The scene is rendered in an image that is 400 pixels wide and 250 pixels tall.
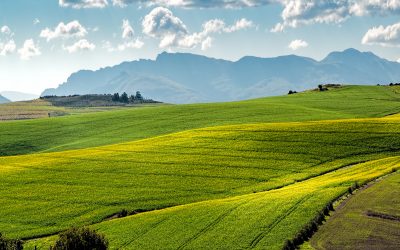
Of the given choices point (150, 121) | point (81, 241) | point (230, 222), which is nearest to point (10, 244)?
point (81, 241)

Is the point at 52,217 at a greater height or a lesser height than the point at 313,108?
lesser

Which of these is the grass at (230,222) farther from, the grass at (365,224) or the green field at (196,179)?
the grass at (365,224)

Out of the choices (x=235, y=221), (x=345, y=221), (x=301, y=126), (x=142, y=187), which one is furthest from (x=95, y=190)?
(x=301, y=126)

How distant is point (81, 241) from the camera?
126ft

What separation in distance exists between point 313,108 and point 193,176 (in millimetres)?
71578

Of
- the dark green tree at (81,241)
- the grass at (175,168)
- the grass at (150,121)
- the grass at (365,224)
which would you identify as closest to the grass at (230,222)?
the grass at (365,224)

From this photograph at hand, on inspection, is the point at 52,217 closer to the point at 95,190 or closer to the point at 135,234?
the point at 95,190

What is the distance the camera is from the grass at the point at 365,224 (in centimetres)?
3503

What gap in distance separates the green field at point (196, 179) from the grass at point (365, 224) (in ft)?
6.85

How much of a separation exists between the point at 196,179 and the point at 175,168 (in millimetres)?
5723

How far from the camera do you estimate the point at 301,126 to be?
8356cm

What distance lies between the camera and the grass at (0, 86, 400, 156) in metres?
102

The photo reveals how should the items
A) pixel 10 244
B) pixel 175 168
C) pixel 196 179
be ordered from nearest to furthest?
pixel 10 244 → pixel 196 179 → pixel 175 168

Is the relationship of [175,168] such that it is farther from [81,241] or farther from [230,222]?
[81,241]
